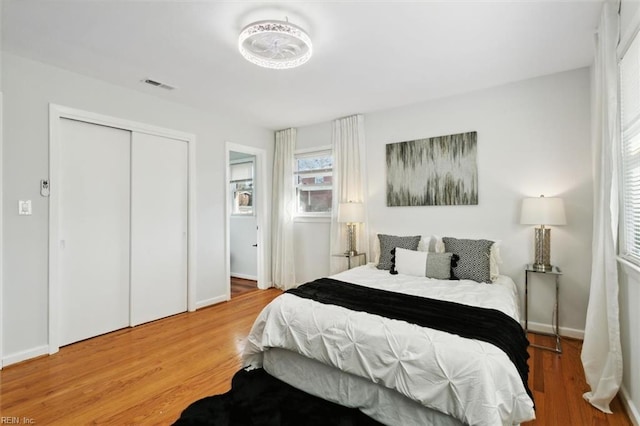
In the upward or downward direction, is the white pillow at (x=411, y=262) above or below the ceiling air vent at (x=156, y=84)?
below

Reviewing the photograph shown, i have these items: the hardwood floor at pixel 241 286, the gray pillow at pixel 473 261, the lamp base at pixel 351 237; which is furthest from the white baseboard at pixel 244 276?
the gray pillow at pixel 473 261

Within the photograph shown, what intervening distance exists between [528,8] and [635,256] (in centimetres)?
174

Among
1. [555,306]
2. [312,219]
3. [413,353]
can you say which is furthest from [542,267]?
[312,219]

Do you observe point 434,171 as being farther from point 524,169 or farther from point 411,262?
point 411,262

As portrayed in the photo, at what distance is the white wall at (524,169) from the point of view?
9.53 ft

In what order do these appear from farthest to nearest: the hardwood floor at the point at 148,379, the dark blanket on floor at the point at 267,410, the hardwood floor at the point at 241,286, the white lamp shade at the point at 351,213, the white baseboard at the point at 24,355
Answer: the hardwood floor at the point at 241,286, the white lamp shade at the point at 351,213, the white baseboard at the point at 24,355, the hardwood floor at the point at 148,379, the dark blanket on floor at the point at 267,410

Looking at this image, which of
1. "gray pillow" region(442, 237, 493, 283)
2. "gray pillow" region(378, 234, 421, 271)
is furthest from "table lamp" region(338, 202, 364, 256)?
"gray pillow" region(442, 237, 493, 283)

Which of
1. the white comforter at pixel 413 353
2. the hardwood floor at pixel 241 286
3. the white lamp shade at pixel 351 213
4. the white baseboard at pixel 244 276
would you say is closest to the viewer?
the white comforter at pixel 413 353

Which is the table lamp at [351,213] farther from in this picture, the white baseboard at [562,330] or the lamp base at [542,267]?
the white baseboard at [562,330]

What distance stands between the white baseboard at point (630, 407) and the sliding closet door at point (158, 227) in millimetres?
4169

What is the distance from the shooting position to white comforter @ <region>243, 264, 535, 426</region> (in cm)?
144

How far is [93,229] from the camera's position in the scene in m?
3.12

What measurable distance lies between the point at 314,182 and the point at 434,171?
1.89m

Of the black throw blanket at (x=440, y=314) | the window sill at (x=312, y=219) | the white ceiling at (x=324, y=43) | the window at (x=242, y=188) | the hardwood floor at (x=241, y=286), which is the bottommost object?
the hardwood floor at (x=241, y=286)
